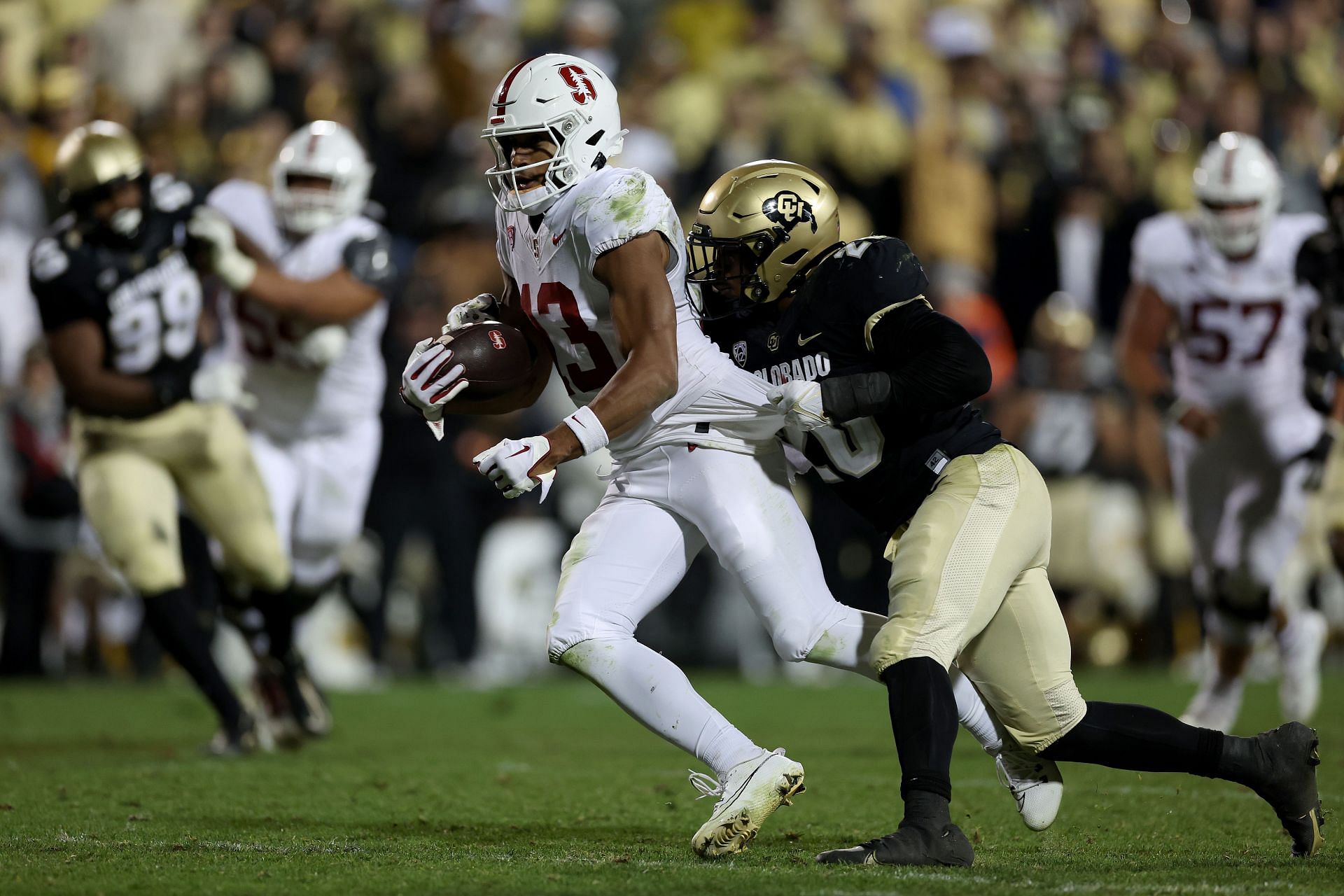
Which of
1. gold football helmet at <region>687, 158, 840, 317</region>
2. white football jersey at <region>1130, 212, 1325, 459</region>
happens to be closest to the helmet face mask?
gold football helmet at <region>687, 158, 840, 317</region>

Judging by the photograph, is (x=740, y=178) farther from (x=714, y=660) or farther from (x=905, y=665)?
(x=714, y=660)

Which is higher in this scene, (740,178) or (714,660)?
(740,178)

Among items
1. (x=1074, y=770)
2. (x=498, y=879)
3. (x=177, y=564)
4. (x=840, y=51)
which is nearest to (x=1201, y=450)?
(x=1074, y=770)

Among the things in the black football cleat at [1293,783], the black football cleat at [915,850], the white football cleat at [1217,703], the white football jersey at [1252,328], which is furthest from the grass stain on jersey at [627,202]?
the white football cleat at [1217,703]

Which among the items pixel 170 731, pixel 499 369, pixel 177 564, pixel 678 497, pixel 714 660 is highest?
pixel 499 369

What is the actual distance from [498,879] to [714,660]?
6.78 m

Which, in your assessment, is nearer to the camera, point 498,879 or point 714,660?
point 498,879

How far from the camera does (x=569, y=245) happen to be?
A: 3689mm

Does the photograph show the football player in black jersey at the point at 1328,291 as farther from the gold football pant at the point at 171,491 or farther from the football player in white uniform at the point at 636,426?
the gold football pant at the point at 171,491

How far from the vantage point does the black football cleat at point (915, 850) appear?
10.5 ft

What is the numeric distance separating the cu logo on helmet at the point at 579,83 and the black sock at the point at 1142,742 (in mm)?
1672

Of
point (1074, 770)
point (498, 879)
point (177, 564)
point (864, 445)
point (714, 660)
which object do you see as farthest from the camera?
point (714, 660)

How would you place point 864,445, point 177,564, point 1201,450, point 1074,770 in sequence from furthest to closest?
point 1201,450
point 177,564
point 1074,770
point 864,445

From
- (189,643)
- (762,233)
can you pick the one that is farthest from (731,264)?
(189,643)
